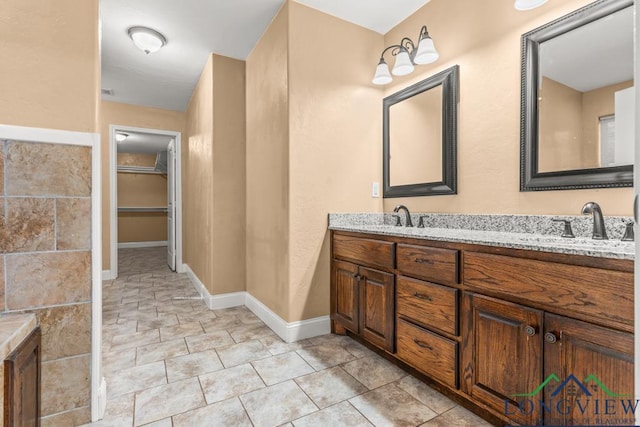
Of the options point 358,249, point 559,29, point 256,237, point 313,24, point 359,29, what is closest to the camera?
point 559,29

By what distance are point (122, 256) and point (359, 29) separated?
6.67 metres

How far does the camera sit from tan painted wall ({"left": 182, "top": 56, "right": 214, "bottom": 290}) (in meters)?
3.34

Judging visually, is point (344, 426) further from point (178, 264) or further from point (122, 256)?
point (122, 256)

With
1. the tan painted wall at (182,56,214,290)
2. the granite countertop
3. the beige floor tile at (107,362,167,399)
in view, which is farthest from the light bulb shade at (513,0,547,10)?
the beige floor tile at (107,362,167,399)

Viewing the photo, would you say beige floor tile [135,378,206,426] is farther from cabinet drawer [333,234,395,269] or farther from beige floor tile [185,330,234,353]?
cabinet drawer [333,234,395,269]

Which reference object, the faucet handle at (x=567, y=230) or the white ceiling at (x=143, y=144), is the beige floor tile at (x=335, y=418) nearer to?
the faucet handle at (x=567, y=230)

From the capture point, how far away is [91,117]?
141cm

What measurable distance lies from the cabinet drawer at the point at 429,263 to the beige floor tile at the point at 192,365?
54.0 inches

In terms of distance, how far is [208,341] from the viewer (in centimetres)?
236

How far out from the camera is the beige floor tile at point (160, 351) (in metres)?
2.09

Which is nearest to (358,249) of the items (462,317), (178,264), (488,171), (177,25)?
(462,317)

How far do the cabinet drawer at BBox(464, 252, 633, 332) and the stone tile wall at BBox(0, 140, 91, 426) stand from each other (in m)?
1.85

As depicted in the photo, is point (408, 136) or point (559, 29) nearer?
point (559, 29)

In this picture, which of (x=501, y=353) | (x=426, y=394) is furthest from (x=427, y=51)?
(x=426, y=394)
